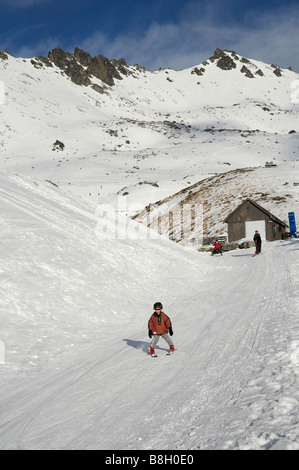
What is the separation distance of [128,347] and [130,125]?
11813 cm

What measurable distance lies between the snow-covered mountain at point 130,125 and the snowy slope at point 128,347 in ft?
143

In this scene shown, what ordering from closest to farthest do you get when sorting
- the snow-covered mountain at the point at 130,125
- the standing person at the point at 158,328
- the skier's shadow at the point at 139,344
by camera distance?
1. the standing person at the point at 158,328
2. the skier's shadow at the point at 139,344
3. the snow-covered mountain at the point at 130,125

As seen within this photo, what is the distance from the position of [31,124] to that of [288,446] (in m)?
117

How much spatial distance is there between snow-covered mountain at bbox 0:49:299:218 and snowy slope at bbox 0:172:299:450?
43.6 m

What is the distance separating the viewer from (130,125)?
120188 millimetres

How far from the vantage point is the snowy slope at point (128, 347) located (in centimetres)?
493

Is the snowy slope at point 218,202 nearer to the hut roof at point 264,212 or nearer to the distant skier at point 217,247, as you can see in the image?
the hut roof at point 264,212

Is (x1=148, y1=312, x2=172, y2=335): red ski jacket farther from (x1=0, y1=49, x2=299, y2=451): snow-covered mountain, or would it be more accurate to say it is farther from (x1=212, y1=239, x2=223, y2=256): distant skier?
(x1=212, y1=239, x2=223, y2=256): distant skier

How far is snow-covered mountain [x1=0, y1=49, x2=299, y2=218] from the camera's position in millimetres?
77125

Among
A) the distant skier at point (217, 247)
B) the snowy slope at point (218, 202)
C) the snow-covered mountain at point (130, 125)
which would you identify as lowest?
the distant skier at point (217, 247)

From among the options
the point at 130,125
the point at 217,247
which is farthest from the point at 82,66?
the point at 217,247

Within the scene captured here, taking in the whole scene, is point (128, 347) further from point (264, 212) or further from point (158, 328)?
point (264, 212)

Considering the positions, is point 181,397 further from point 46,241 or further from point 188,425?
point 46,241

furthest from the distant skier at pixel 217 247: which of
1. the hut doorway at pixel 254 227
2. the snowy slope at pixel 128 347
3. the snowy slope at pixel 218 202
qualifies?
the snowy slope at pixel 218 202
